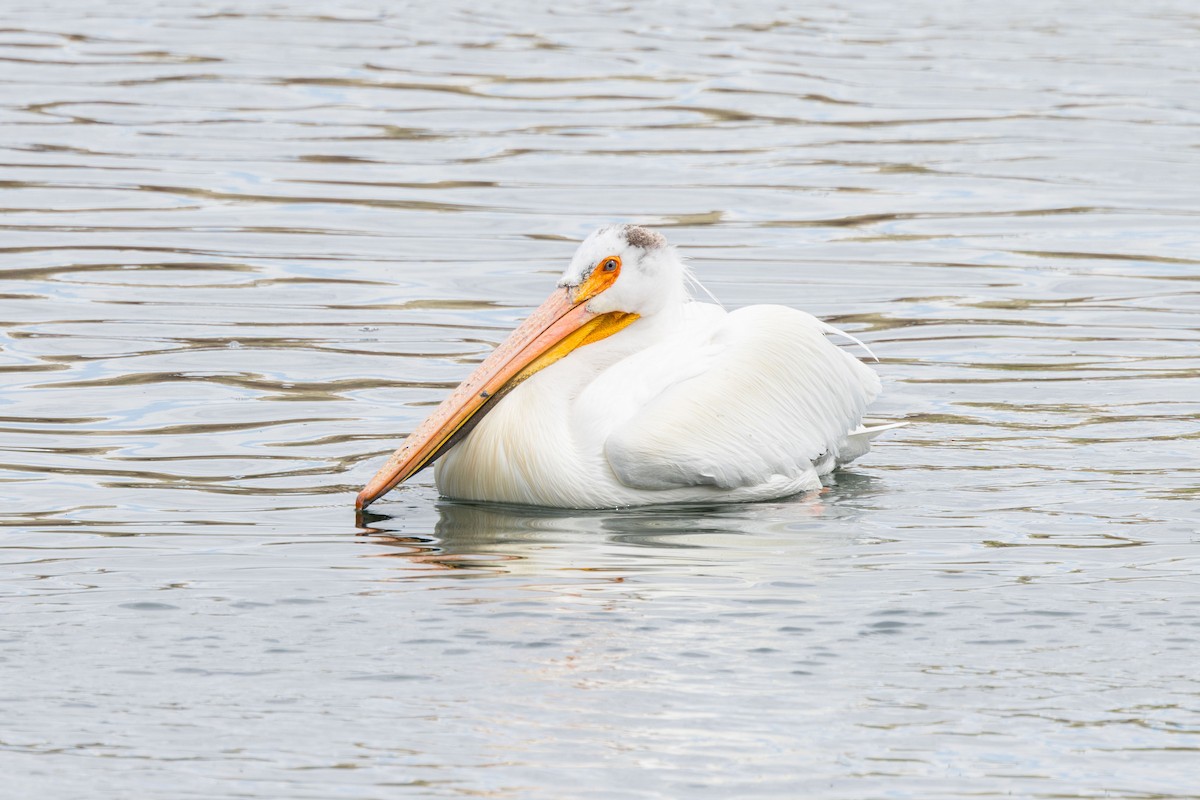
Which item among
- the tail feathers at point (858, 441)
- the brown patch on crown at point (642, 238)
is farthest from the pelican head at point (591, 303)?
the tail feathers at point (858, 441)

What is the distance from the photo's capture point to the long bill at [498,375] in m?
6.29

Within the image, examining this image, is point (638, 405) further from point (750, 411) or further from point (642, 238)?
point (642, 238)

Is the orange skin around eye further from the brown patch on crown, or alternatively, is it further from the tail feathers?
the tail feathers

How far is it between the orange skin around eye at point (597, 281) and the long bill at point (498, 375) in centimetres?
2

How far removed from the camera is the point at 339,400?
7.70 meters

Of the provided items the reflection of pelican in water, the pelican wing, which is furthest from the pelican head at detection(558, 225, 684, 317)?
the reflection of pelican in water

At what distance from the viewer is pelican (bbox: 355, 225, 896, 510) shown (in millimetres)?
6211

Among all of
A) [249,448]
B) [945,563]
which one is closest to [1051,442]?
[945,563]

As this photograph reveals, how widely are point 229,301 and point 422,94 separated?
5314 millimetres

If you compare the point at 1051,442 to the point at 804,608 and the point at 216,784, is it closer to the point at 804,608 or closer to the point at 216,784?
the point at 804,608

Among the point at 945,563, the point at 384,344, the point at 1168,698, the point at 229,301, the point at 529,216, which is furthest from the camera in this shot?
the point at 529,216

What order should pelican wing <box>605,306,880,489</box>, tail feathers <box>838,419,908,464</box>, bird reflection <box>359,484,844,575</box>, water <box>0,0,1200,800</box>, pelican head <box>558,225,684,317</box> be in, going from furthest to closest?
tail feathers <box>838,419,908,464</box> < pelican head <box>558,225,684,317</box> < pelican wing <box>605,306,880,489</box> < bird reflection <box>359,484,844,575</box> < water <box>0,0,1200,800</box>

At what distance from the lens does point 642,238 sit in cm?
667

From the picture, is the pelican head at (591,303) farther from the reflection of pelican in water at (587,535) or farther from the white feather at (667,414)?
the reflection of pelican in water at (587,535)
